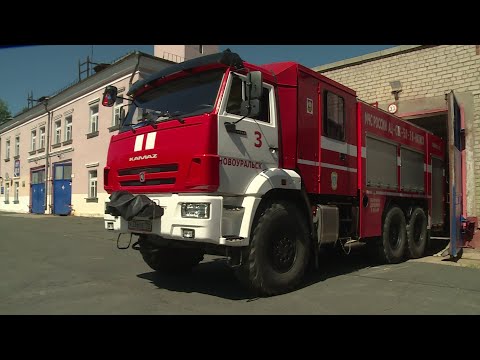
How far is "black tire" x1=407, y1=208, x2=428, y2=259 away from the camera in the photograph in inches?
358

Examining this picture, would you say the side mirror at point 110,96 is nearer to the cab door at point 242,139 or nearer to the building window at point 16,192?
the cab door at point 242,139

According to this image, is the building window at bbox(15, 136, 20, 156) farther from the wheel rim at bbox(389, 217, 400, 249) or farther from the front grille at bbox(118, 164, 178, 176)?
the wheel rim at bbox(389, 217, 400, 249)

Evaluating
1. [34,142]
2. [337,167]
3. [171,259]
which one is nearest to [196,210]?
[171,259]

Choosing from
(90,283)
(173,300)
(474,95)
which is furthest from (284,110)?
(474,95)

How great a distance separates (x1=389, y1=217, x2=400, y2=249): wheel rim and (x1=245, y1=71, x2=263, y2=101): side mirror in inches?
189

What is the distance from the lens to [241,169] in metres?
5.22

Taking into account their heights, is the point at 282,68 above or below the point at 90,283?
above

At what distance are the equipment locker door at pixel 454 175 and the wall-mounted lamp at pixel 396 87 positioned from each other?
97.0 inches

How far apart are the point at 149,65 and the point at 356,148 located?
13632mm

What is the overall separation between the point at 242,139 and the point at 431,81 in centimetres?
813

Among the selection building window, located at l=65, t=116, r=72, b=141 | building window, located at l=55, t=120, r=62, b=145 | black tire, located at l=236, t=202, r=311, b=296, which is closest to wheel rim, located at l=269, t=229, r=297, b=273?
black tire, located at l=236, t=202, r=311, b=296

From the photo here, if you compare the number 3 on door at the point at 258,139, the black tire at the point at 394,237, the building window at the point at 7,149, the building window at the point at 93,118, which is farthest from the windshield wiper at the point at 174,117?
the building window at the point at 7,149
